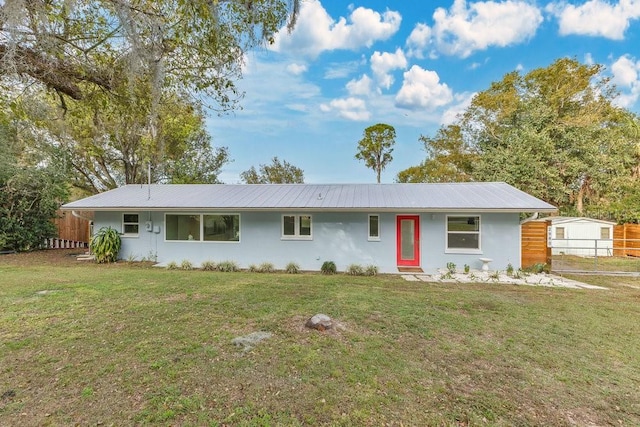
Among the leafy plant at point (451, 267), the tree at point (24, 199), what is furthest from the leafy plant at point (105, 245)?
the leafy plant at point (451, 267)

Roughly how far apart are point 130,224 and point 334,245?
7.56m

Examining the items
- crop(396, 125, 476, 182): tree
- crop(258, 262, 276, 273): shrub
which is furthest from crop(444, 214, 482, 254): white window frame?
crop(396, 125, 476, 182): tree

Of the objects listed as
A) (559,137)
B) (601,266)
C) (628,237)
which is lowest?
(601,266)

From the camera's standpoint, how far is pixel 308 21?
5.31 meters

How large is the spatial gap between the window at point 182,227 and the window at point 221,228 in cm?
35

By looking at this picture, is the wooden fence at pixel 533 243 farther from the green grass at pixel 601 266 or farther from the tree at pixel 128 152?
the tree at pixel 128 152

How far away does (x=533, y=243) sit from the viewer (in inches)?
393

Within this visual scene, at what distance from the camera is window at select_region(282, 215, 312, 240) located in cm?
1049

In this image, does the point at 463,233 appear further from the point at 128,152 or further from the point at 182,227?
→ the point at 128,152

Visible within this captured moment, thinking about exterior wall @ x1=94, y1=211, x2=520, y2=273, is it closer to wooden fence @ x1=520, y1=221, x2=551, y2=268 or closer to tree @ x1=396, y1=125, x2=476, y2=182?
wooden fence @ x1=520, y1=221, x2=551, y2=268

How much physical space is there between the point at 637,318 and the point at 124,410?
748 cm

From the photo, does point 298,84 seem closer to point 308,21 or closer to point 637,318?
point 308,21

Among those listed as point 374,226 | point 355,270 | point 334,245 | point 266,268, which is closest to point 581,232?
point 374,226

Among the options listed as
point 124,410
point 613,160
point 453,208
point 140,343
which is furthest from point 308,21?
point 613,160
